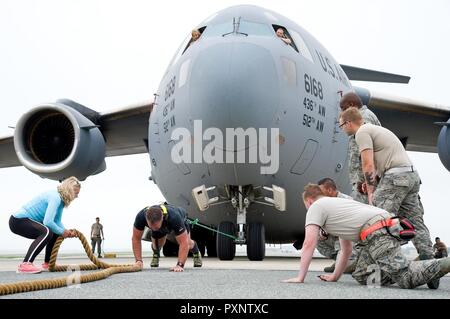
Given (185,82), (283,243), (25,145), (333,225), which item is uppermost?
(185,82)

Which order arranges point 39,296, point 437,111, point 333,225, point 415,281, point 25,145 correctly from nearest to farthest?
point 39,296
point 415,281
point 333,225
point 25,145
point 437,111

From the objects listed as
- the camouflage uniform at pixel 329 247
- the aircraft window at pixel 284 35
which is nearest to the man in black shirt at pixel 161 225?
the camouflage uniform at pixel 329 247

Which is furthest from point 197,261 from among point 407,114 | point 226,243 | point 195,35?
point 407,114

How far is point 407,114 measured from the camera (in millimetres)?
11102

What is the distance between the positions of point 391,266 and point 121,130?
9.00 m

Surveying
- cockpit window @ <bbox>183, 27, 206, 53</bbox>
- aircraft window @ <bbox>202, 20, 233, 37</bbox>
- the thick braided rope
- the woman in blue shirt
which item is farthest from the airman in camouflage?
cockpit window @ <bbox>183, 27, 206, 53</bbox>

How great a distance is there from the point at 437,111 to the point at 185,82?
542 cm

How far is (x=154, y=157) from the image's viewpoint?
28.1 ft

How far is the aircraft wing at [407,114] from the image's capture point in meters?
10.7

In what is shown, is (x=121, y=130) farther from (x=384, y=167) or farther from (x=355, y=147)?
(x=384, y=167)

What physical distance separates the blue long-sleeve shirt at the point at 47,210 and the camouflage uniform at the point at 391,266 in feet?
8.63
